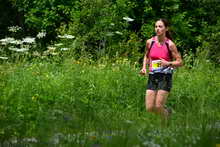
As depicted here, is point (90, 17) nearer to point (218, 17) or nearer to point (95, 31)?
point (95, 31)

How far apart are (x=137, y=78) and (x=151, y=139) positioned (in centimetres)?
591

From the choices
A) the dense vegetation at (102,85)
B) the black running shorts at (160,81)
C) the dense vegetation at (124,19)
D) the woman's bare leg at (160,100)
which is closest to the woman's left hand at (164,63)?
the black running shorts at (160,81)

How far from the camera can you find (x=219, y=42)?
16.9 meters

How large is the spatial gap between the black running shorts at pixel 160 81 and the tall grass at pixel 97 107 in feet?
1.25

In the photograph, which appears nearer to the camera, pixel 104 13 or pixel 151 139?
pixel 151 139

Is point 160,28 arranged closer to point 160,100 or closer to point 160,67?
point 160,67

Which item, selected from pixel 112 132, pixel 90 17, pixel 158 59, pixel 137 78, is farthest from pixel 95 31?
pixel 112 132

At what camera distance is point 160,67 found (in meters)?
8.05

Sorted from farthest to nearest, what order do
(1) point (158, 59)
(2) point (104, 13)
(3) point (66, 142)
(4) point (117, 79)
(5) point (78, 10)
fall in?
(5) point (78, 10) → (2) point (104, 13) → (4) point (117, 79) → (1) point (158, 59) → (3) point (66, 142)

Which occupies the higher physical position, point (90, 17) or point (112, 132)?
point (90, 17)

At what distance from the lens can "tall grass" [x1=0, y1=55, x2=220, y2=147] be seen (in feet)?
16.6

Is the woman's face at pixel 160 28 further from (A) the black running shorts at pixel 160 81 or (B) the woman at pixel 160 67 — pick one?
(A) the black running shorts at pixel 160 81

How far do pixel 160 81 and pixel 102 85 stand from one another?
2.30 meters

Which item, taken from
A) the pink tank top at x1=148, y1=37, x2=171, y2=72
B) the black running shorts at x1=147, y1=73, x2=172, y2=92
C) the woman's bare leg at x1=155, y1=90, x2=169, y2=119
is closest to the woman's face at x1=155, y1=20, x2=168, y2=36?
the pink tank top at x1=148, y1=37, x2=171, y2=72
